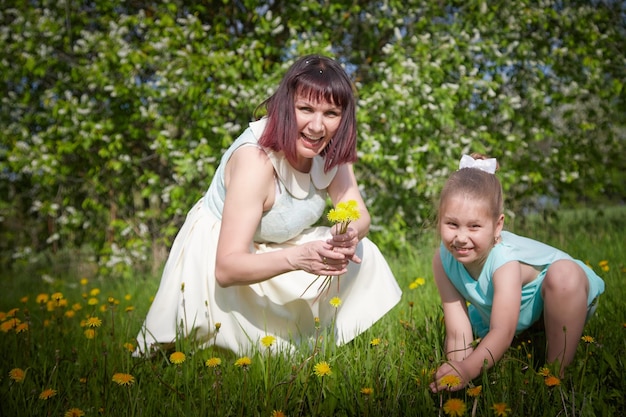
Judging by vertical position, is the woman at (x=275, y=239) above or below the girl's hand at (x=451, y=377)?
above

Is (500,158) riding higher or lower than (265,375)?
higher

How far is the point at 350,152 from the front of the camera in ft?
6.60

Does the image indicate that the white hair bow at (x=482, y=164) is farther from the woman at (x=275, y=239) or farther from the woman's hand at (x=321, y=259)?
the woman's hand at (x=321, y=259)

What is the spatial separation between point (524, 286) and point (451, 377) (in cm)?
60

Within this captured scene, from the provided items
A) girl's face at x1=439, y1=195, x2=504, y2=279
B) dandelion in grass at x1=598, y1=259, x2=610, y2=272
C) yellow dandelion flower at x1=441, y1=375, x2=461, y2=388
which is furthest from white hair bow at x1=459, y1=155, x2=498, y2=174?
dandelion in grass at x1=598, y1=259, x2=610, y2=272

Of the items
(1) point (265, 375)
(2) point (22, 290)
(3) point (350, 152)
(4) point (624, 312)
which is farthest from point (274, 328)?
(2) point (22, 290)

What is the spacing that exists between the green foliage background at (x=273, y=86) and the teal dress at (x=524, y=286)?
6.86 feet

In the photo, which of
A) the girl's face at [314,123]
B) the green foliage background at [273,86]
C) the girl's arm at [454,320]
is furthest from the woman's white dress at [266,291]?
the green foliage background at [273,86]

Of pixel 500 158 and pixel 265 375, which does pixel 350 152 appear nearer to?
pixel 265 375

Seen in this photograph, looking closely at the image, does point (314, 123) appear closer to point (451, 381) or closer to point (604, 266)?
point (451, 381)

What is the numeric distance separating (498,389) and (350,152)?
3.13ft

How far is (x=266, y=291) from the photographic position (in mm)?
1983

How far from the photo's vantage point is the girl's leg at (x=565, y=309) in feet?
5.24

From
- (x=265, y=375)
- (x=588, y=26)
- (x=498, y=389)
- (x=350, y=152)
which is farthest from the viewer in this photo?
(x=588, y=26)
